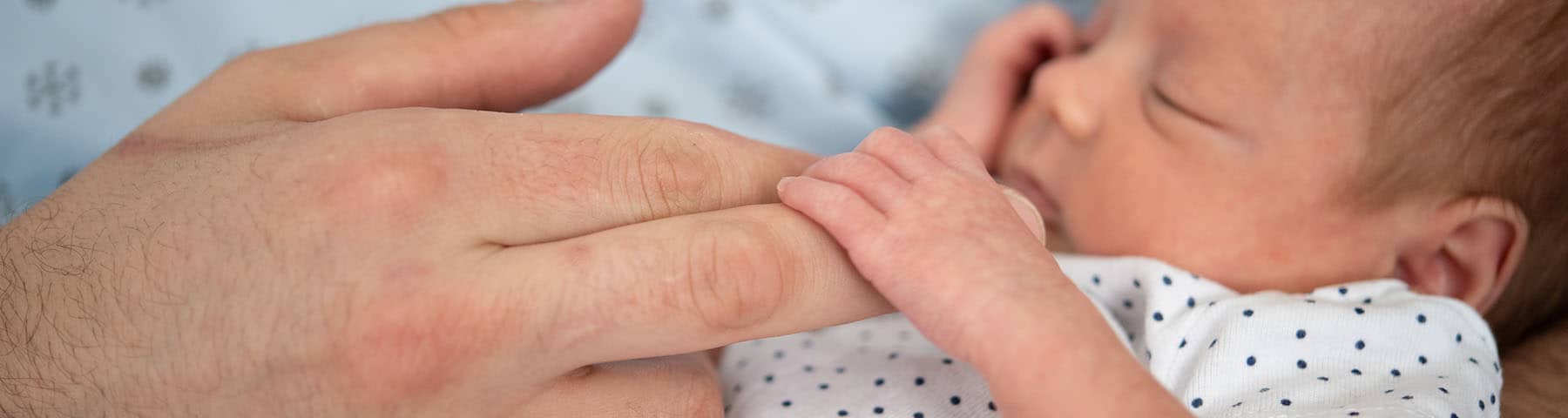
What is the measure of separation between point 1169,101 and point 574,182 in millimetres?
A: 803

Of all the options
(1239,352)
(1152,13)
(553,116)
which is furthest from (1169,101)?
(553,116)

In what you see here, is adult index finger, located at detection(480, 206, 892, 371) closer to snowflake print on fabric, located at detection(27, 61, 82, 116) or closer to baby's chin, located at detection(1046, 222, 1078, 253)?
baby's chin, located at detection(1046, 222, 1078, 253)

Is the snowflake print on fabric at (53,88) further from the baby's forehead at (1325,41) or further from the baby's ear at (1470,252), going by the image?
the baby's ear at (1470,252)

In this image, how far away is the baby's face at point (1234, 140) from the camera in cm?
121

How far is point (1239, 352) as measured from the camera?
1.13 m

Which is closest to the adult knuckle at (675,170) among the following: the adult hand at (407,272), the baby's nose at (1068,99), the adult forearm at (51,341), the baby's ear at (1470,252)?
the adult hand at (407,272)

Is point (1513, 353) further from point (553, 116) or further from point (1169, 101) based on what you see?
point (553, 116)

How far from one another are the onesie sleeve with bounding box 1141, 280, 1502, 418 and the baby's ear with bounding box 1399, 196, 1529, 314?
9 centimetres

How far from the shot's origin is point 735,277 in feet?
2.87

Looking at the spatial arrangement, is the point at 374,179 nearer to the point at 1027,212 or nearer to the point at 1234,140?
the point at 1027,212

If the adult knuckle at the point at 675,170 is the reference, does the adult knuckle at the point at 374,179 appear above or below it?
above

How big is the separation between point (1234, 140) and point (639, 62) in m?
0.94

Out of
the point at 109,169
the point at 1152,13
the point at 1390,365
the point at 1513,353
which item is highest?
the point at 109,169

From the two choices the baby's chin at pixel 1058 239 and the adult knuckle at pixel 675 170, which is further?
the baby's chin at pixel 1058 239
